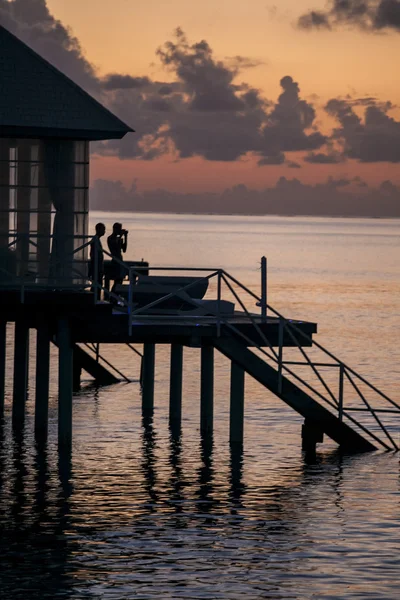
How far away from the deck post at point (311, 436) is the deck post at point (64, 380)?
17.4ft

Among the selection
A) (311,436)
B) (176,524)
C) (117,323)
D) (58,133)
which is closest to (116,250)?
(117,323)

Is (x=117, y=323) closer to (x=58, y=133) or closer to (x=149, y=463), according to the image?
(x=149, y=463)

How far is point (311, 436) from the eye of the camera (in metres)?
30.5

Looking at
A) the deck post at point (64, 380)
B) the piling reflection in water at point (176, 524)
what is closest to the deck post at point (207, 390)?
the piling reflection in water at point (176, 524)

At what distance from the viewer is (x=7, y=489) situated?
26.2 m

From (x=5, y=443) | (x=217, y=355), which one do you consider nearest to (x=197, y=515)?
(x=5, y=443)

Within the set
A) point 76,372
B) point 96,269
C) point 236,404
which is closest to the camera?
point 96,269

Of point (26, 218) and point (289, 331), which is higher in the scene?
point (26, 218)

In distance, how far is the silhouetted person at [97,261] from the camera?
93.1 ft

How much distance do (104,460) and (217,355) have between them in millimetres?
26705

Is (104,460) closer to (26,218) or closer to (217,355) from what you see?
(26,218)

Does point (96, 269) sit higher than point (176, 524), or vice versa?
point (96, 269)

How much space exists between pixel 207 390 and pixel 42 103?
27.6ft

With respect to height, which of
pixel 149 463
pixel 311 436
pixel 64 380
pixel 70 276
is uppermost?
pixel 70 276
